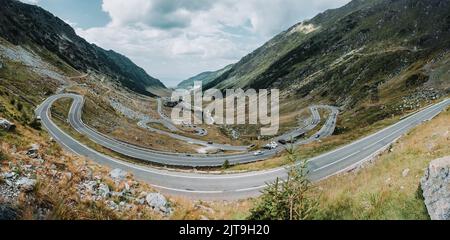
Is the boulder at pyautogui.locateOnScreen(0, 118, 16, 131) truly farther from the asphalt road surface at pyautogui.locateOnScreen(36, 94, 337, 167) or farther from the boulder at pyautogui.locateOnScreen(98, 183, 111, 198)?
the asphalt road surface at pyautogui.locateOnScreen(36, 94, 337, 167)

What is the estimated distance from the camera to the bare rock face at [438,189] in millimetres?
10195

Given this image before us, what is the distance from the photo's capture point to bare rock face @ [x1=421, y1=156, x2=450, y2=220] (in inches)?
401

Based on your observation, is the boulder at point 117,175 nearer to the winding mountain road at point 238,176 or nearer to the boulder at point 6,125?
the boulder at point 6,125

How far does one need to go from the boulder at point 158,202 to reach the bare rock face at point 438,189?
11980 mm

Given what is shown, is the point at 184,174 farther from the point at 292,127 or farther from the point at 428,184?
the point at 292,127

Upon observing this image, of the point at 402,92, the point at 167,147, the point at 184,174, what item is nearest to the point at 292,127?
the point at 402,92

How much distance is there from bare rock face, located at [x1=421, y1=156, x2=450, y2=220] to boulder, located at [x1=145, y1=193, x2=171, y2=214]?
11980 mm

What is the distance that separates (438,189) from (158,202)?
1300 cm

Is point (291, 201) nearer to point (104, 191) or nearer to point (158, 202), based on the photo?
point (158, 202)

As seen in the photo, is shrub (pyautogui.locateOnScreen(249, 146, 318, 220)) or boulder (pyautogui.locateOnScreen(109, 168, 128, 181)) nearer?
shrub (pyautogui.locateOnScreen(249, 146, 318, 220))

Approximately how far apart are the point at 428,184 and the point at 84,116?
111 m

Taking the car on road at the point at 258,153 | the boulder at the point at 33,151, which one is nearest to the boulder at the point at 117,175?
the boulder at the point at 33,151

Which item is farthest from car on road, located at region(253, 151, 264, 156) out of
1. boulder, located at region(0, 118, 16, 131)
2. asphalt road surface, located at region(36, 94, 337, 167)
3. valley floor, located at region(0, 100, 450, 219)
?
boulder, located at region(0, 118, 16, 131)

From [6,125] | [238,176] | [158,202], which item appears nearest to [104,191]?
[158,202]
